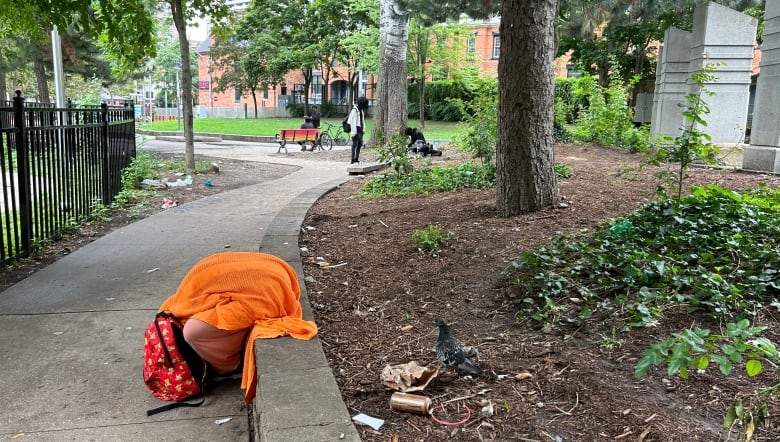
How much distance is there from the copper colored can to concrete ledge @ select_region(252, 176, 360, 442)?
0.28 meters

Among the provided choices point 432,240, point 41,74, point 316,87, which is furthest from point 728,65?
point 316,87

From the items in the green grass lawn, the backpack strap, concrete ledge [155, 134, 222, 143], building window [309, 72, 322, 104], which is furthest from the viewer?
building window [309, 72, 322, 104]

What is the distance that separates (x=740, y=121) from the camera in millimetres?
12031

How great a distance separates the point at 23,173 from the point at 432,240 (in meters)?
4.22

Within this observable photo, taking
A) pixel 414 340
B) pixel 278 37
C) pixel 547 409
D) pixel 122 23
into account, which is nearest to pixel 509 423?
pixel 547 409

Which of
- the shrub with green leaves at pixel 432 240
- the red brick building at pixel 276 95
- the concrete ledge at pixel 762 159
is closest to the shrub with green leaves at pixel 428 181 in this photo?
the shrub with green leaves at pixel 432 240

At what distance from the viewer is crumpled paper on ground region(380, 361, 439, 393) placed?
3037 millimetres

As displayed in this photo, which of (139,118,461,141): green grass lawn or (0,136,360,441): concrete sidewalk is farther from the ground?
(139,118,461,141): green grass lawn

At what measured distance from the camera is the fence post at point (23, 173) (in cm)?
608

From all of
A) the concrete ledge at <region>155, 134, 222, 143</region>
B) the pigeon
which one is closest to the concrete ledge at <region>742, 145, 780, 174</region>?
the pigeon

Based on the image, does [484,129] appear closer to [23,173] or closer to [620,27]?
[23,173]

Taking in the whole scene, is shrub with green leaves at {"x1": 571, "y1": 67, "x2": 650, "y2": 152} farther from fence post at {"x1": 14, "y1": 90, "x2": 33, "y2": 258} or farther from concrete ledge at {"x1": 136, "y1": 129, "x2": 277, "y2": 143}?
concrete ledge at {"x1": 136, "y1": 129, "x2": 277, "y2": 143}

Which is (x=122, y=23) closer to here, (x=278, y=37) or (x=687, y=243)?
(x=687, y=243)

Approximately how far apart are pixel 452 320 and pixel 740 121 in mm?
10566
